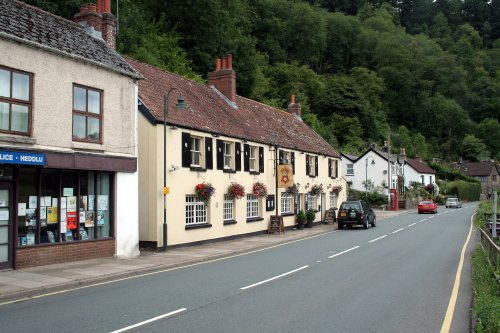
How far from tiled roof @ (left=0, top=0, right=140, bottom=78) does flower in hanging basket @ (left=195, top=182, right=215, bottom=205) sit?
581 centimetres

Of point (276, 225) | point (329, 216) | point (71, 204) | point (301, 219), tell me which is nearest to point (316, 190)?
point (329, 216)

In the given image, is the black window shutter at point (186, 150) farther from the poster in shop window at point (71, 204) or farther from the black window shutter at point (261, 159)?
the black window shutter at point (261, 159)

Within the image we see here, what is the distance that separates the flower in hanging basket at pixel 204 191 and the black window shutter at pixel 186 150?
107cm

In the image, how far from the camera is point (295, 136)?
34.9 m

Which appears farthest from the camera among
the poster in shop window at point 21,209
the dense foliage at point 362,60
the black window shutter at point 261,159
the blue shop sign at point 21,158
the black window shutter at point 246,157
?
the dense foliage at point 362,60

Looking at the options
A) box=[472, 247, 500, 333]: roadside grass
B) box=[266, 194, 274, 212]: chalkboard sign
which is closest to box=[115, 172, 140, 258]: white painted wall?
box=[472, 247, 500, 333]: roadside grass

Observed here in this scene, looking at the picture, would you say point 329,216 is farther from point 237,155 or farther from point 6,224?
point 6,224

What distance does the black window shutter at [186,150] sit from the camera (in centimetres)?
2112

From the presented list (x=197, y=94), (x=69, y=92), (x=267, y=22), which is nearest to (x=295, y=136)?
(x=197, y=94)

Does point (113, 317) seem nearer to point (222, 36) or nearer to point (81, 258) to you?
point (81, 258)

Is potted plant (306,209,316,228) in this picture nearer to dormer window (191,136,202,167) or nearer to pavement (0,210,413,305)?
pavement (0,210,413,305)

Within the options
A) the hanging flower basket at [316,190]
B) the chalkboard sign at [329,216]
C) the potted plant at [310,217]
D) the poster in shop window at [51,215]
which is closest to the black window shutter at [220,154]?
the poster in shop window at [51,215]

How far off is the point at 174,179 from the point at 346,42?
8829cm

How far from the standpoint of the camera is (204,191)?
21594 millimetres
